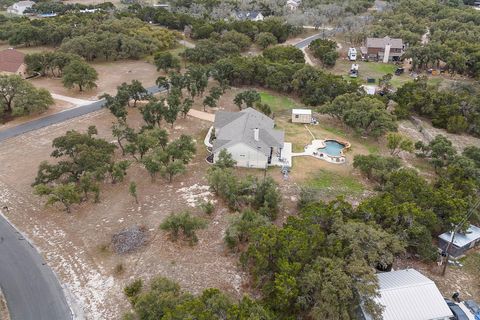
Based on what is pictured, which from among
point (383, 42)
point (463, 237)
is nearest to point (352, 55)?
point (383, 42)

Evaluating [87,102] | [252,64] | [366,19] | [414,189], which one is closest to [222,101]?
[252,64]

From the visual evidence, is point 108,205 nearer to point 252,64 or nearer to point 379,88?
point 252,64

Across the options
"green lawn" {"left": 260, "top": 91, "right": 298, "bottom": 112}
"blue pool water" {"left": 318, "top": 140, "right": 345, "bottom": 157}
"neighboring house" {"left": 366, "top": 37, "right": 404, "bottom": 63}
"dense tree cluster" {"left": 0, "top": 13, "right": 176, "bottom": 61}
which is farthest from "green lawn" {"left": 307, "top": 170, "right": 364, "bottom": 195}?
"dense tree cluster" {"left": 0, "top": 13, "right": 176, "bottom": 61}

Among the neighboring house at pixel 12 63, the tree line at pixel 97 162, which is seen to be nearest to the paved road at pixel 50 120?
the tree line at pixel 97 162

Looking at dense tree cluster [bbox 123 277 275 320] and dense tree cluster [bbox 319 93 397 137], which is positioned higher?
dense tree cluster [bbox 123 277 275 320]

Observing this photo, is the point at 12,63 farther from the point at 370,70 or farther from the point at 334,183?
the point at 370,70

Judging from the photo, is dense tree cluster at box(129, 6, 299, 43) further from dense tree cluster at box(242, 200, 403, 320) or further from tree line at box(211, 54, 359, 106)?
dense tree cluster at box(242, 200, 403, 320)
